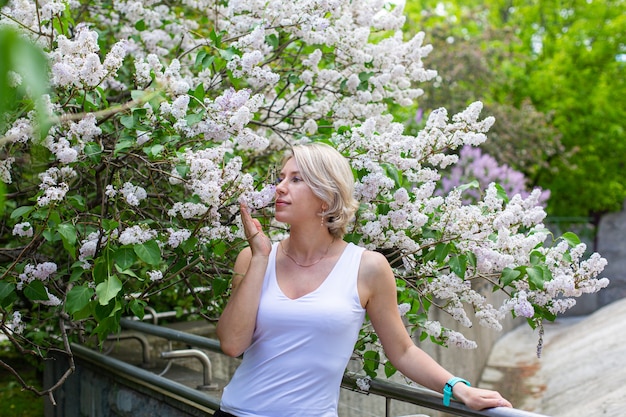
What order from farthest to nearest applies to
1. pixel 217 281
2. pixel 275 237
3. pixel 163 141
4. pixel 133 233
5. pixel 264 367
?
pixel 275 237
pixel 217 281
pixel 163 141
pixel 133 233
pixel 264 367

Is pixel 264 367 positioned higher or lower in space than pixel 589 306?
lower

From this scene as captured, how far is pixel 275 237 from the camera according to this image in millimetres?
3705

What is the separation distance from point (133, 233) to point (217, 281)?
1.83 ft

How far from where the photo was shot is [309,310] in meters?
2.30

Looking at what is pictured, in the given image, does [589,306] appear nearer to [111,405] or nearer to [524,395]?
[524,395]

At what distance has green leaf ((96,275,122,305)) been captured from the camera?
249cm

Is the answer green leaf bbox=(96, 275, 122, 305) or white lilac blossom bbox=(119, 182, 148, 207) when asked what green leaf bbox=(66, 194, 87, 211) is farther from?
green leaf bbox=(96, 275, 122, 305)

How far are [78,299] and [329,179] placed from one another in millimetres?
1017

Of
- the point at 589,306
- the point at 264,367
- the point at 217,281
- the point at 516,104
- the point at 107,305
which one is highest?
the point at 516,104

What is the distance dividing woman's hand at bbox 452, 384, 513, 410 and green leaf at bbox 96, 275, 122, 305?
118 centimetres

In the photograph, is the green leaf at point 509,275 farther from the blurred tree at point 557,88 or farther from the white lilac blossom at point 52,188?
the blurred tree at point 557,88

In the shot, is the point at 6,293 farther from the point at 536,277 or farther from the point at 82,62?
the point at 536,277

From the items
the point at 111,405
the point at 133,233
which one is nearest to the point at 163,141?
the point at 133,233

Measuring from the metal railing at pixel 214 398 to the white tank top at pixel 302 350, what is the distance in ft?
0.93
